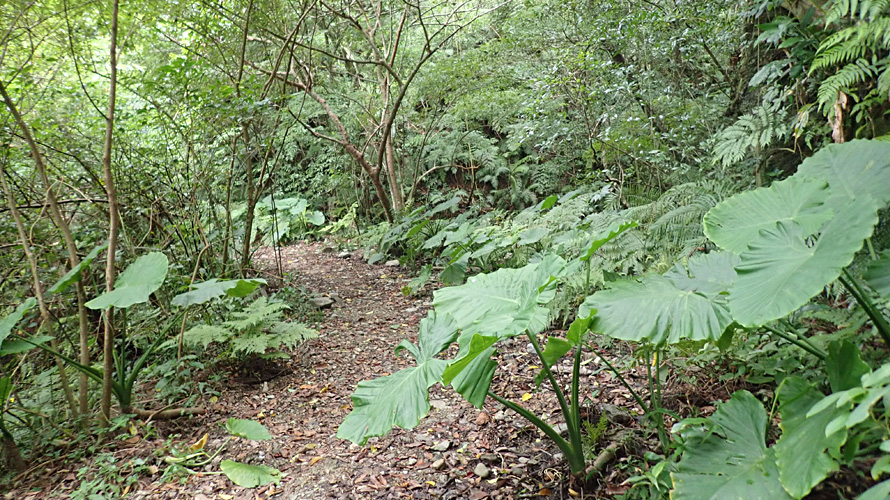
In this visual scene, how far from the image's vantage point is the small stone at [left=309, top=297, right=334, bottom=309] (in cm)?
442

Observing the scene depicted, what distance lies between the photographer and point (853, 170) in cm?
158

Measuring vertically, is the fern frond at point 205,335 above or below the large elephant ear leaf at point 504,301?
below

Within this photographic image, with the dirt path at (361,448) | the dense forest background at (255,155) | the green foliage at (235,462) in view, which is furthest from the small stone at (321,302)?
the green foliage at (235,462)

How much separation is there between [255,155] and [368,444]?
115 inches

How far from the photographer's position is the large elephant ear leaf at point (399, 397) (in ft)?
→ 5.49

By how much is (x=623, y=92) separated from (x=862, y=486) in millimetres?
3680

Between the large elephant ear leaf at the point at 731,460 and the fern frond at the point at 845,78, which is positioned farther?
the fern frond at the point at 845,78

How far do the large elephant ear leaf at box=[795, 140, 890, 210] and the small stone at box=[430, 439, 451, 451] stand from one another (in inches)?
71.0

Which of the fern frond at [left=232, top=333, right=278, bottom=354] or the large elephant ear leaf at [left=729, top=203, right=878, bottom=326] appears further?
the fern frond at [left=232, top=333, right=278, bottom=354]

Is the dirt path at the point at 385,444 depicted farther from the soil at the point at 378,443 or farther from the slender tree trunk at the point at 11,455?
the slender tree trunk at the point at 11,455

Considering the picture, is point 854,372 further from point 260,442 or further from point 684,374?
point 260,442

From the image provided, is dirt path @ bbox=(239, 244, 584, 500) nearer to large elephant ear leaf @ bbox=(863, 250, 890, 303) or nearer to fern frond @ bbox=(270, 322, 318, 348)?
fern frond @ bbox=(270, 322, 318, 348)

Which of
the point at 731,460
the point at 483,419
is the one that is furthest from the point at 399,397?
the point at 731,460

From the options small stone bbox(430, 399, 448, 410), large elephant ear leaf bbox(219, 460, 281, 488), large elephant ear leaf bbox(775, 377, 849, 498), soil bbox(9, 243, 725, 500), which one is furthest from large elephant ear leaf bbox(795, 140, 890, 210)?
large elephant ear leaf bbox(219, 460, 281, 488)
